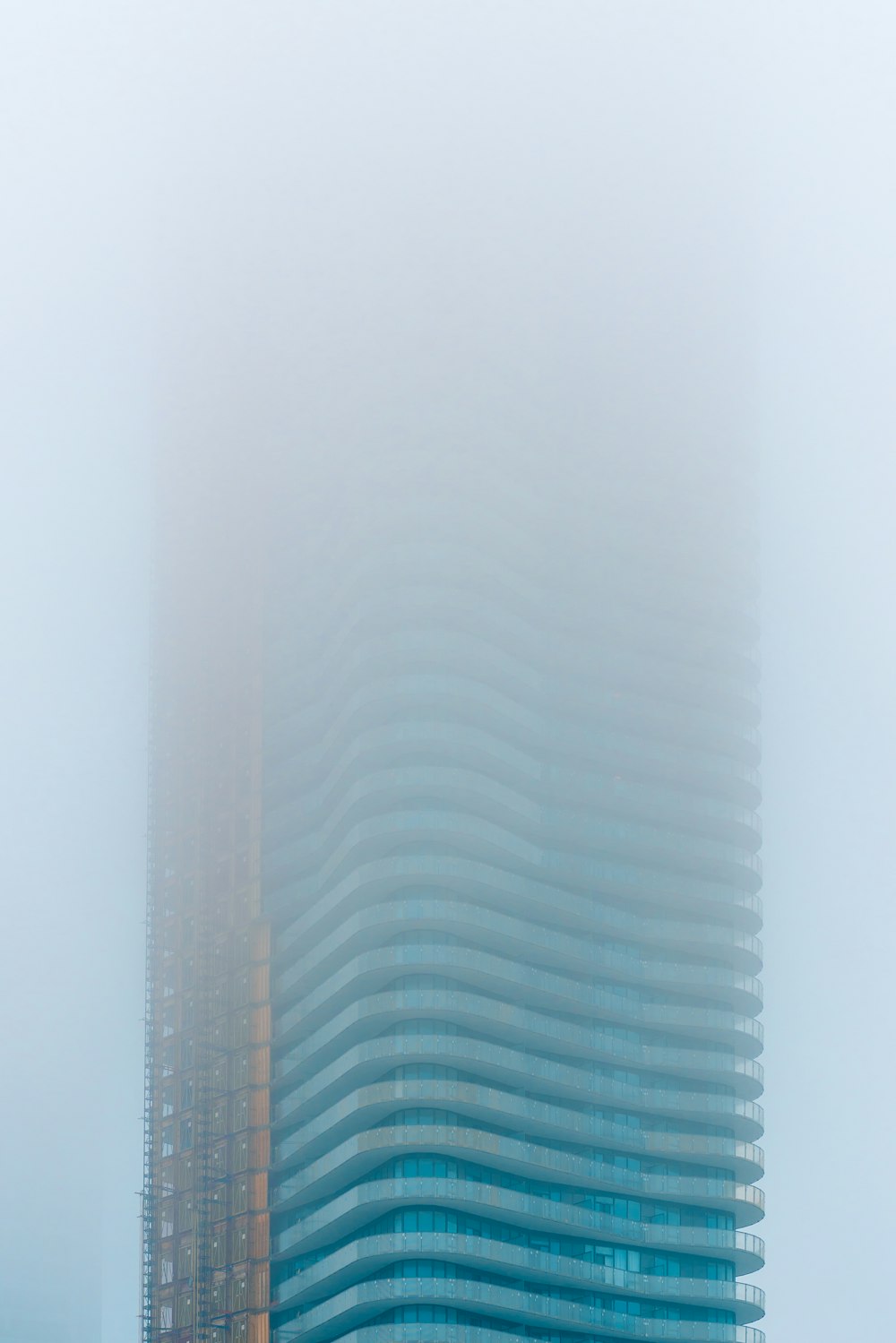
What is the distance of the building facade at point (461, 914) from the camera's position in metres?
154

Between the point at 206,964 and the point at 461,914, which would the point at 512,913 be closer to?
the point at 461,914

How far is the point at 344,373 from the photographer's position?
598 ft

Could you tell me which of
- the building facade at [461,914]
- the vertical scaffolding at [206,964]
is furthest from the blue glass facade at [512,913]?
the vertical scaffolding at [206,964]

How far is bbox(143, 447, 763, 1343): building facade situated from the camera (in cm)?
15425

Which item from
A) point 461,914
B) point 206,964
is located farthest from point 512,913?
point 206,964

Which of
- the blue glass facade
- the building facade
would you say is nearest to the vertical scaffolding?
the building facade

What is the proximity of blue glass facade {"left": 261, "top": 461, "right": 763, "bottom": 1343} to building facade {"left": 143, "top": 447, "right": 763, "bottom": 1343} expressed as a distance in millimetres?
269

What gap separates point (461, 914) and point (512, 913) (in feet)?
21.3

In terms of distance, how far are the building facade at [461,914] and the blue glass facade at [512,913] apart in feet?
0.88

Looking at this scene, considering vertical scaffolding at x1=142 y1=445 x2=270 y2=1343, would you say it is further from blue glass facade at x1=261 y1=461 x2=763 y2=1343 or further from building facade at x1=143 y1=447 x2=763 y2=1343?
blue glass facade at x1=261 y1=461 x2=763 y2=1343

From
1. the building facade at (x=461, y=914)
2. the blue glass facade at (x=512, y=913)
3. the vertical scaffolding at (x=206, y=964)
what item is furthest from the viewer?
the vertical scaffolding at (x=206, y=964)

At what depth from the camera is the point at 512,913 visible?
16175cm

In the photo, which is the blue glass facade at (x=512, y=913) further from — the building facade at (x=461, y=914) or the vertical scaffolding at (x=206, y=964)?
the vertical scaffolding at (x=206, y=964)

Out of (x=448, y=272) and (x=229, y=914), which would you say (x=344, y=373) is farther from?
(x=229, y=914)
